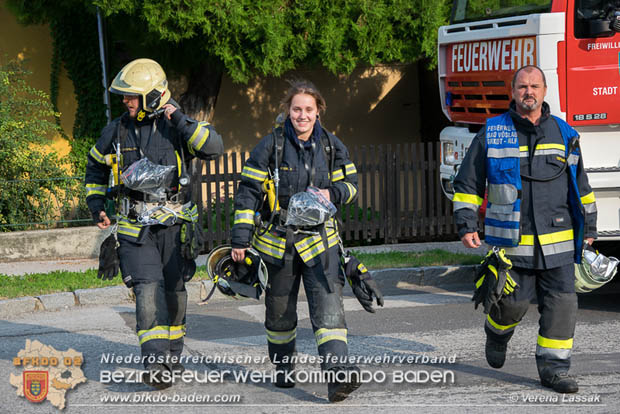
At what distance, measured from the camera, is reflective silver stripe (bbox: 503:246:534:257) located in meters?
5.21

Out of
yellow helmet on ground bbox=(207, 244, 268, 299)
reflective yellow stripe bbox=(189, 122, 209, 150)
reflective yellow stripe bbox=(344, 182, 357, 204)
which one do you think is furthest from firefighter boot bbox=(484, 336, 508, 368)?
reflective yellow stripe bbox=(189, 122, 209, 150)

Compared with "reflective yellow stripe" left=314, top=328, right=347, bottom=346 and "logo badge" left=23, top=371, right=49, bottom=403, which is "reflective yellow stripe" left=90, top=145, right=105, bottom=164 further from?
"reflective yellow stripe" left=314, top=328, right=347, bottom=346

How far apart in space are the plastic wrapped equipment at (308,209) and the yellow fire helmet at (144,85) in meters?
1.04

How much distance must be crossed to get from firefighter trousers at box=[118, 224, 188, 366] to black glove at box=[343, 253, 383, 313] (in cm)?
107

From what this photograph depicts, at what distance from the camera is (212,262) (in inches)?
213

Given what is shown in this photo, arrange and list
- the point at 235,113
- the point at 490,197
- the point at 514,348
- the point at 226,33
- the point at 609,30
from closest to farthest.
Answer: the point at 490,197 < the point at 514,348 < the point at 609,30 < the point at 226,33 < the point at 235,113

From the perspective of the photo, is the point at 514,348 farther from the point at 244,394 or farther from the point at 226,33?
the point at 226,33

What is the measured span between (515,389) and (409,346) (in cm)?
123

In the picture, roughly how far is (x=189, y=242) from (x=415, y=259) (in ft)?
14.0

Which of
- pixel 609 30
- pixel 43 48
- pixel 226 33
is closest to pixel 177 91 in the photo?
pixel 43 48

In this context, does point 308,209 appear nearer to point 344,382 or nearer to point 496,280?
point 344,382

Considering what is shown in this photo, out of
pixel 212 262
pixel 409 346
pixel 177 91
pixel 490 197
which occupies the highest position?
pixel 177 91

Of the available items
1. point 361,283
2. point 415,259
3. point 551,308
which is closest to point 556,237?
point 551,308

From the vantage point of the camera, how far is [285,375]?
541 cm
